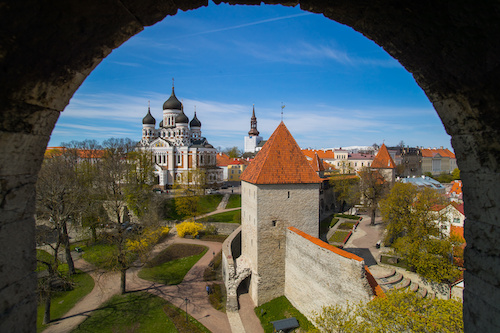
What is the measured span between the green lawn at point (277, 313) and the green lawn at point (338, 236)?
11070mm

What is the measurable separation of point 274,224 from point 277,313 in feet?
14.8

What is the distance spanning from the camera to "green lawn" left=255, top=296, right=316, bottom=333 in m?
13.1

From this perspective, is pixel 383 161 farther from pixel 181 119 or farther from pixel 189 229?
pixel 181 119

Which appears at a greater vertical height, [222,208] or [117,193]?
[117,193]

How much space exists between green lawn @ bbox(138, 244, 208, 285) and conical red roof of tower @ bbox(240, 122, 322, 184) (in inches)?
350

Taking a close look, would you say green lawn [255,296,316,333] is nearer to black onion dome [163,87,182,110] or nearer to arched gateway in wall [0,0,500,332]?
arched gateway in wall [0,0,500,332]

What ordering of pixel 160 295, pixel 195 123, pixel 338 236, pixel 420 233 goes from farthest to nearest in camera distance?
pixel 195 123, pixel 338 236, pixel 420 233, pixel 160 295

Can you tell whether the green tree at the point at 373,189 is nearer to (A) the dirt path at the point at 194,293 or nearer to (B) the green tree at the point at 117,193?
(A) the dirt path at the point at 194,293

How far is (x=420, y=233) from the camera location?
58.5 ft

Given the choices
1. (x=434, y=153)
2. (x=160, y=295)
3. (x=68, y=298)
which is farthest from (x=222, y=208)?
(x=434, y=153)

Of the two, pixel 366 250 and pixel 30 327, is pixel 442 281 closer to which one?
pixel 366 250

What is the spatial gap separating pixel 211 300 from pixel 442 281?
45.3 feet

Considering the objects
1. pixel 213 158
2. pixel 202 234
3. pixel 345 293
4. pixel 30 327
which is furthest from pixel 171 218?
pixel 30 327

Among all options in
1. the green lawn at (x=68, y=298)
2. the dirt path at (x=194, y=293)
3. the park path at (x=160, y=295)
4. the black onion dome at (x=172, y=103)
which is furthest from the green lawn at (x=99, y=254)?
the black onion dome at (x=172, y=103)
